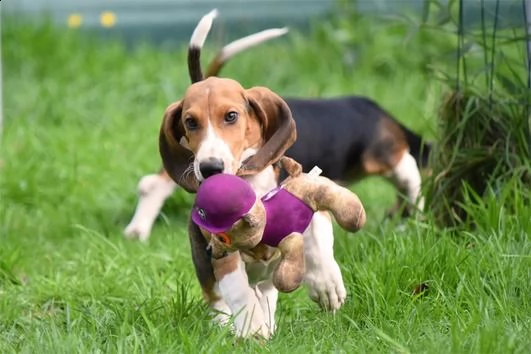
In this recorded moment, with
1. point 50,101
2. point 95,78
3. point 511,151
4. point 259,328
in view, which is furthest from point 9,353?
point 95,78

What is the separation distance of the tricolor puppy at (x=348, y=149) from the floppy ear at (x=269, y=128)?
4.60ft

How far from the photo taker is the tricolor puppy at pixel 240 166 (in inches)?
145

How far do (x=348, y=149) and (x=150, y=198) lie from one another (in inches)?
37.7

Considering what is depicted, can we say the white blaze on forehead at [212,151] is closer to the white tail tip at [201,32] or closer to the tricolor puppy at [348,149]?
the white tail tip at [201,32]

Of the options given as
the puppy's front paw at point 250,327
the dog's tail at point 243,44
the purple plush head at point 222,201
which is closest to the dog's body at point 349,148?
the dog's tail at point 243,44

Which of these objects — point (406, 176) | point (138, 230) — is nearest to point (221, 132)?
point (138, 230)

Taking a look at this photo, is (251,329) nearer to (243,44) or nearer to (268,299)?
(268,299)

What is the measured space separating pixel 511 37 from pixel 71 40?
447cm

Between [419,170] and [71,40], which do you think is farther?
[71,40]

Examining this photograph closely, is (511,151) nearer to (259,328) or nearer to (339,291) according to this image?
(339,291)

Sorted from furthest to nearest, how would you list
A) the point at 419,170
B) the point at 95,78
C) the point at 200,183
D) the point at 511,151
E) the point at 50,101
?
the point at 95,78
the point at 50,101
the point at 419,170
the point at 511,151
the point at 200,183

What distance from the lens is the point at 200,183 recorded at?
362cm

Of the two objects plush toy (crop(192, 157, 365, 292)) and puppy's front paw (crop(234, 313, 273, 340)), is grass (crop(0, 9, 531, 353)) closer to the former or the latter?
puppy's front paw (crop(234, 313, 273, 340))

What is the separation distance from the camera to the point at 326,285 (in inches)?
151
